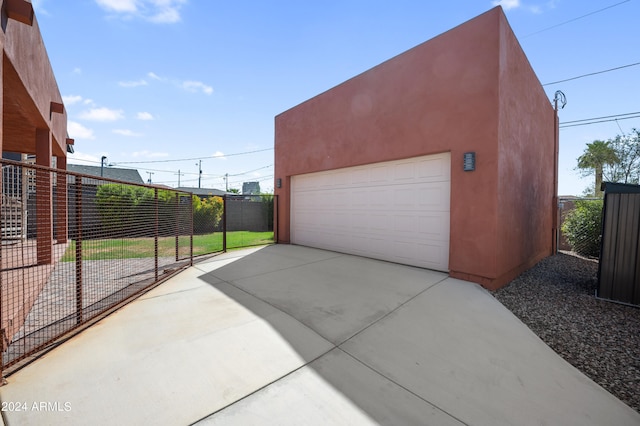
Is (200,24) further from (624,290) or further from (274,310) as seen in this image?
(624,290)

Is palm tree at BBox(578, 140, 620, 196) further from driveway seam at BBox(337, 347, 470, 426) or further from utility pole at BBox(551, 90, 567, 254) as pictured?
driveway seam at BBox(337, 347, 470, 426)

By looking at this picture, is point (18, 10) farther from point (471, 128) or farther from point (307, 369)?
point (471, 128)

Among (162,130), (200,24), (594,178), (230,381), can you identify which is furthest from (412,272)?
(594,178)

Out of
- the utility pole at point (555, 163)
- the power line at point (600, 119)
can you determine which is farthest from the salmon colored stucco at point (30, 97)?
the power line at point (600, 119)

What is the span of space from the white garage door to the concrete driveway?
169 cm

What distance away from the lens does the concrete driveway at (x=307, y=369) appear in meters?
1.69

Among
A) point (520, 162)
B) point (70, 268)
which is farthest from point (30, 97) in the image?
point (520, 162)

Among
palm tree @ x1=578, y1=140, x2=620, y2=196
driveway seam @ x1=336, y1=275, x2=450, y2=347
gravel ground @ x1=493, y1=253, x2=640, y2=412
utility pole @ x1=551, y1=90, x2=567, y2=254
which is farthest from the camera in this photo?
palm tree @ x1=578, y1=140, x2=620, y2=196

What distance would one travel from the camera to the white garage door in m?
5.07

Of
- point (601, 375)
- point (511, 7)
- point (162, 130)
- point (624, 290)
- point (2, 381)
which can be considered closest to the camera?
point (2, 381)

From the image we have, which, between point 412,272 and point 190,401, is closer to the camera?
point 190,401

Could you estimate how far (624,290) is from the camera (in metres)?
3.91

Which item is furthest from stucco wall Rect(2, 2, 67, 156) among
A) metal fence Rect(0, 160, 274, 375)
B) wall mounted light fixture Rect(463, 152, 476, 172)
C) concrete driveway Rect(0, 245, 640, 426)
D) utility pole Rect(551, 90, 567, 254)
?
utility pole Rect(551, 90, 567, 254)

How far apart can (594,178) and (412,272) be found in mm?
22249
